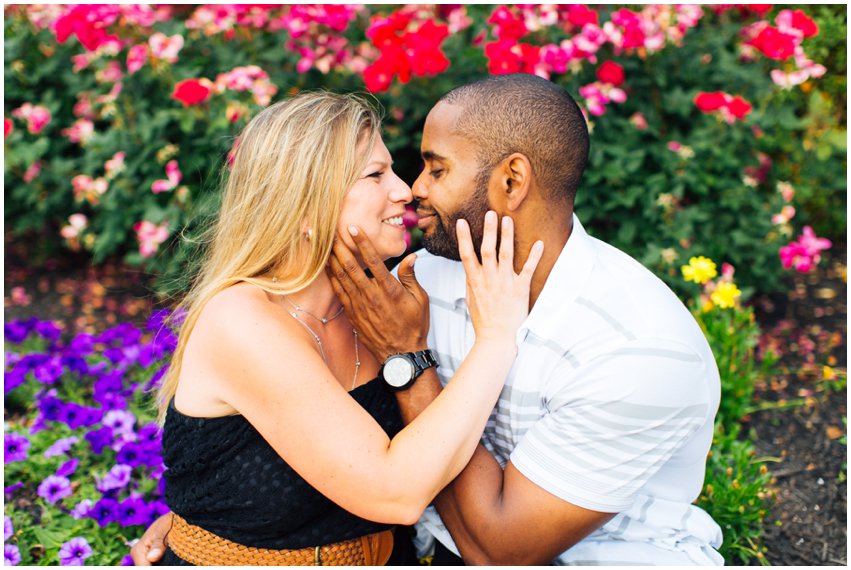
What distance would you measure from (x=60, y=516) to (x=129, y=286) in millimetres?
2700

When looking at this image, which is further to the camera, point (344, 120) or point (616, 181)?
point (616, 181)

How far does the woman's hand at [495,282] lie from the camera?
213 cm

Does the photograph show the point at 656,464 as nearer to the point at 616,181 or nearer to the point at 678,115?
the point at 616,181

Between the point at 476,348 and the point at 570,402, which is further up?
the point at 476,348

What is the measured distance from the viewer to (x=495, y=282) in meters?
2.18

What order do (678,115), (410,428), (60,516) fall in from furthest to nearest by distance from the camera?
(678,115) < (60,516) < (410,428)

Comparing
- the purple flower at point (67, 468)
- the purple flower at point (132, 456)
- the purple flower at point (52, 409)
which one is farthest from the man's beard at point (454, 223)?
the purple flower at point (52, 409)

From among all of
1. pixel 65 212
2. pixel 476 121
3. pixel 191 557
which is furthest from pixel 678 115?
pixel 65 212

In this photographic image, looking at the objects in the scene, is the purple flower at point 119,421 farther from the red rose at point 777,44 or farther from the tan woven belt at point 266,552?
the red rose at point 777,44

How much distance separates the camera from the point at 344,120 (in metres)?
2.25

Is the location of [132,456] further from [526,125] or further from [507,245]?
[526,125]

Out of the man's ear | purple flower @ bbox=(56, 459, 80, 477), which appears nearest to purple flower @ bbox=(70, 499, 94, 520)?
purple flower @ bbox=(56, 459, 80, 477)

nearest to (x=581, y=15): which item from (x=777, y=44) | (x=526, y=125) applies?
(x=777, y=44)

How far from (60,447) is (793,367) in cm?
374
